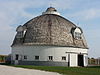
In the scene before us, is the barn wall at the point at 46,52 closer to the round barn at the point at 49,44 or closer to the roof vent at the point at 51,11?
the round barn at the point at 49,44

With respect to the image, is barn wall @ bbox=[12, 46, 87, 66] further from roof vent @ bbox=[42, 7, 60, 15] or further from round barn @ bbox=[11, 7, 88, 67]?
roof vent @ bbox=[42, 7, 60, 15]

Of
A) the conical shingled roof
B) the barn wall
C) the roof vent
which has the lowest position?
the barn wall

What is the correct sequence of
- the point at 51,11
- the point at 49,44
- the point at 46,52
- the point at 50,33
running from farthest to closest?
1. the point at 51,11
2. the point at 50,33
3. the point at 46,52
4. the point at 49,44

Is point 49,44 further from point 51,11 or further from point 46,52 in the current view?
point 51,11

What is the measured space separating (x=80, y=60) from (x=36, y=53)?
401 inches

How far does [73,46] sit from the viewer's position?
4738 centimetres

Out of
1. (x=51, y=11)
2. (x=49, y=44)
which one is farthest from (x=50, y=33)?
(x=51, y=11)

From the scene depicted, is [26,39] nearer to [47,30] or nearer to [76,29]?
[47,30]

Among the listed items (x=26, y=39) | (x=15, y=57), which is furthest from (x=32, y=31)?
(x=15, y=57)

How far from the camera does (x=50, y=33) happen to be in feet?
154

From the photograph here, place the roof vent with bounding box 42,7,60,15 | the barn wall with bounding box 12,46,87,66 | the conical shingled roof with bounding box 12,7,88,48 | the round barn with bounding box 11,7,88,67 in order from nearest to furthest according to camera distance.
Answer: the barn wall with bounding box 12,46,87,66 < the round barn with bounding box 11,7,88,67 < the conical shingled roof with bounding box 12,7,88,48 < the roof vent with bounding box 42,7,60,15

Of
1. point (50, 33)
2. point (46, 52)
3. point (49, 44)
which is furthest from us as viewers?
point (50, 33)

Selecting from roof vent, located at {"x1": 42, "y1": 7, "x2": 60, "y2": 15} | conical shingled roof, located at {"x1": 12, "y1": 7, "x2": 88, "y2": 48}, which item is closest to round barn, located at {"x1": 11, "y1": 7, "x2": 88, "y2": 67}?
conical shingled roof, located at {"x1": 12, "y1": 7, "x2": 88, "y2": 48}

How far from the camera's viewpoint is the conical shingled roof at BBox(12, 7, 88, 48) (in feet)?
154
